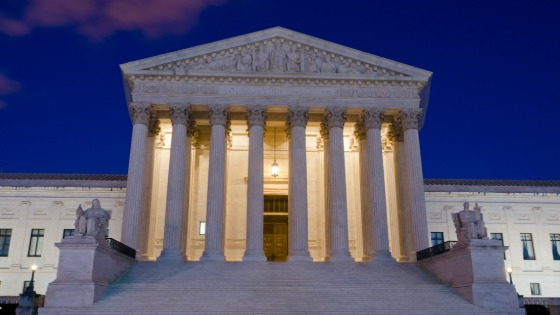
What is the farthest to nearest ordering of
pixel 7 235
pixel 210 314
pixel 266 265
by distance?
pixel 7 235
pixel 266 265
pixel 210 314

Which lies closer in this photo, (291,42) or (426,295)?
(426,295)

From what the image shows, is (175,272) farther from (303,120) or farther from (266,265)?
(303,120)

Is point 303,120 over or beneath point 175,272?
over

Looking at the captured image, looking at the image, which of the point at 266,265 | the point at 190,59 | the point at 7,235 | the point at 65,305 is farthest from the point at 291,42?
the point at 7,235

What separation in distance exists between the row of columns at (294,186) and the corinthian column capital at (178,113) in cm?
7

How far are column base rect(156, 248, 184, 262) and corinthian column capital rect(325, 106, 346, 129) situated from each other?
13954 millimetres

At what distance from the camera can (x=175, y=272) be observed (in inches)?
1174

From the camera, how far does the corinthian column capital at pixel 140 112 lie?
3650 cm

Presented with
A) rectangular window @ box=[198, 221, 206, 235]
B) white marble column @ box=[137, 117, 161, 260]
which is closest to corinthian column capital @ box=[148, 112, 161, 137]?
white marble column @ box=[137, 117, 161, 260]

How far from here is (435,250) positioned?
103 ft

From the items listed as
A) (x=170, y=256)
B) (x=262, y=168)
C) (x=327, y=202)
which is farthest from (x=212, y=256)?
(x=327, y=202)

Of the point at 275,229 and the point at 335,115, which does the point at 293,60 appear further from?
the point at 275,229

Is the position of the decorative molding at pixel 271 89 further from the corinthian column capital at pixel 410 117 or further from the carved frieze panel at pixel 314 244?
the carved frieze panel at pixel 314 244

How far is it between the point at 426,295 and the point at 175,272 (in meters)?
13.9
